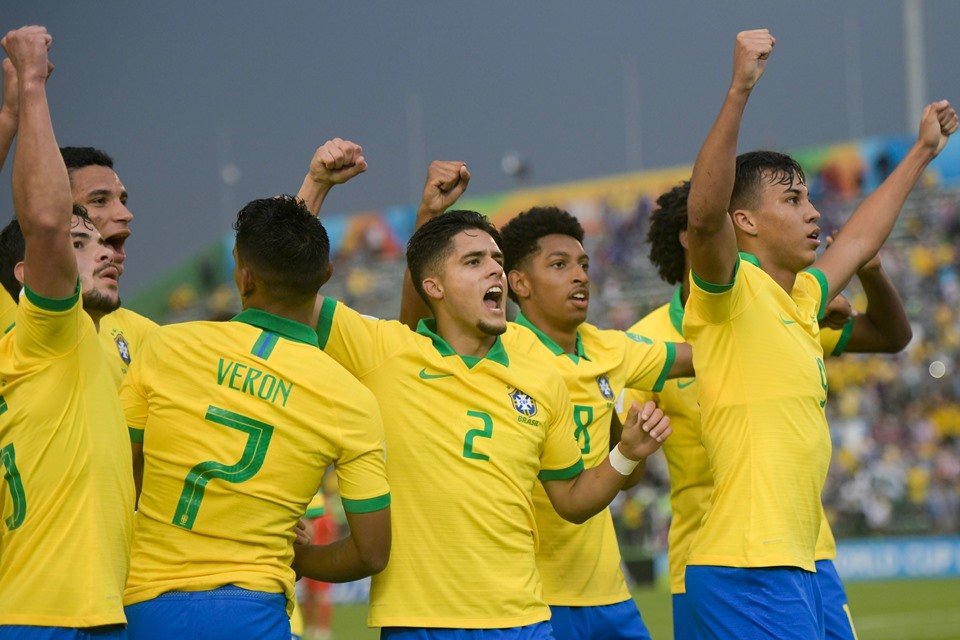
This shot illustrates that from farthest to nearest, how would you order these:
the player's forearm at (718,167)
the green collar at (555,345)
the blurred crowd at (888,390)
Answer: the blurred crowd at (888,390), the green collar at (555,345), the player's forearm at (718,167)

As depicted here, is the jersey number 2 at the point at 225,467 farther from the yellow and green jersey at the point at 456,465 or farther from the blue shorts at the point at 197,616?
the yellow and green jersey at the point at 456,465

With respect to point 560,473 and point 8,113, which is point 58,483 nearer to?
point 8,113

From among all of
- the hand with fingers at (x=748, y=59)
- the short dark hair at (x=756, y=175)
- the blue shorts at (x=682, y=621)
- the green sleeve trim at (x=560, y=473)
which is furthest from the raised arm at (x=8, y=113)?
the blue shorts at (x=682, y=621)

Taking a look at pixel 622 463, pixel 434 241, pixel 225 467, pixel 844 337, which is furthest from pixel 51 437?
pixel 844 337

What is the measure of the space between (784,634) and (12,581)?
9.74 feet

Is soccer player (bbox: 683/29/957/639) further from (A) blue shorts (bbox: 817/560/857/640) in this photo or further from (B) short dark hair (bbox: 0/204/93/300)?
(B) short dark hair (bbox: 0/204/93/300)

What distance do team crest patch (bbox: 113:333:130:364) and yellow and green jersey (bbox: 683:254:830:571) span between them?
2.36 m

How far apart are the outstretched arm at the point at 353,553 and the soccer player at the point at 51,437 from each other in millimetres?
839

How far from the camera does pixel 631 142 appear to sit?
3669cm

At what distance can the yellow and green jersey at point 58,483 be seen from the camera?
3.98 metres

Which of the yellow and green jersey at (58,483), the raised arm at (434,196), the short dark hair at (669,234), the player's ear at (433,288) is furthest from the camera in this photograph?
the short dark hair at (669,234)

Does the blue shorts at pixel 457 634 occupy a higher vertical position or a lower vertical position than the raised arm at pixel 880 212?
lower

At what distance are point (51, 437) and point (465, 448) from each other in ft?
5.31

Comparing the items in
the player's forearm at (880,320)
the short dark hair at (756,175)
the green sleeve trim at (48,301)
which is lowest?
the player's forearm at (880,320)
